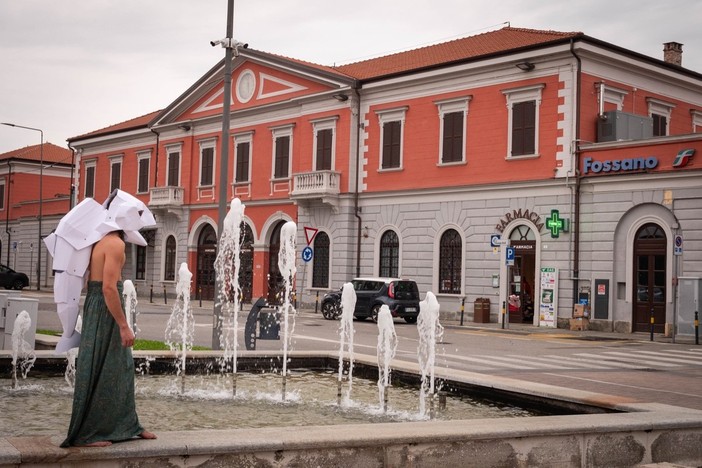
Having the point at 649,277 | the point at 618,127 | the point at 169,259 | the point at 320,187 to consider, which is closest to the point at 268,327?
the point at 649,277

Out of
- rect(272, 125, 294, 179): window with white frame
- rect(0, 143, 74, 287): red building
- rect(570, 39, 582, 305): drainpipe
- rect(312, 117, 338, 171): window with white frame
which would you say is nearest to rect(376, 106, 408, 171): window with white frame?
rect(312, 117, 338, 171): window with white frame

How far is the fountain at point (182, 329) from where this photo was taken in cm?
1210

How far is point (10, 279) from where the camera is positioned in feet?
172

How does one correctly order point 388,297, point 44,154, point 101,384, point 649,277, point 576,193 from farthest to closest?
1. point 44,154
2. point 388,297
3. point 576,193
4. point 649,277
5. point 101,384

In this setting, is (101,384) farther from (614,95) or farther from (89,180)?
(89,180)

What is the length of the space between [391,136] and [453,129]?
3430mm

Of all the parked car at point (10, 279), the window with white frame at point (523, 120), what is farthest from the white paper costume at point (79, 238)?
the parked car at point (10, 279)

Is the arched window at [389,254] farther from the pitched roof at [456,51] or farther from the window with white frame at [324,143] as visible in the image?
the pitched roof at [456,51]

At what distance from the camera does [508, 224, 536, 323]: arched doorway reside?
102 ft

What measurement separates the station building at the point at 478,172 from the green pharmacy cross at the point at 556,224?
0.16 feet

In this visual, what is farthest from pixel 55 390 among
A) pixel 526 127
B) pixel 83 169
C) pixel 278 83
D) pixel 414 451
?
pixel 83 169

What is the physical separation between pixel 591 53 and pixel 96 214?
25885mm

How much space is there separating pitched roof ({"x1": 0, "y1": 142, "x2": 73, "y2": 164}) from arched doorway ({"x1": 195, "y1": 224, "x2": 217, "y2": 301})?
89.8ft

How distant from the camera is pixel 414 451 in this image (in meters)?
6.47
